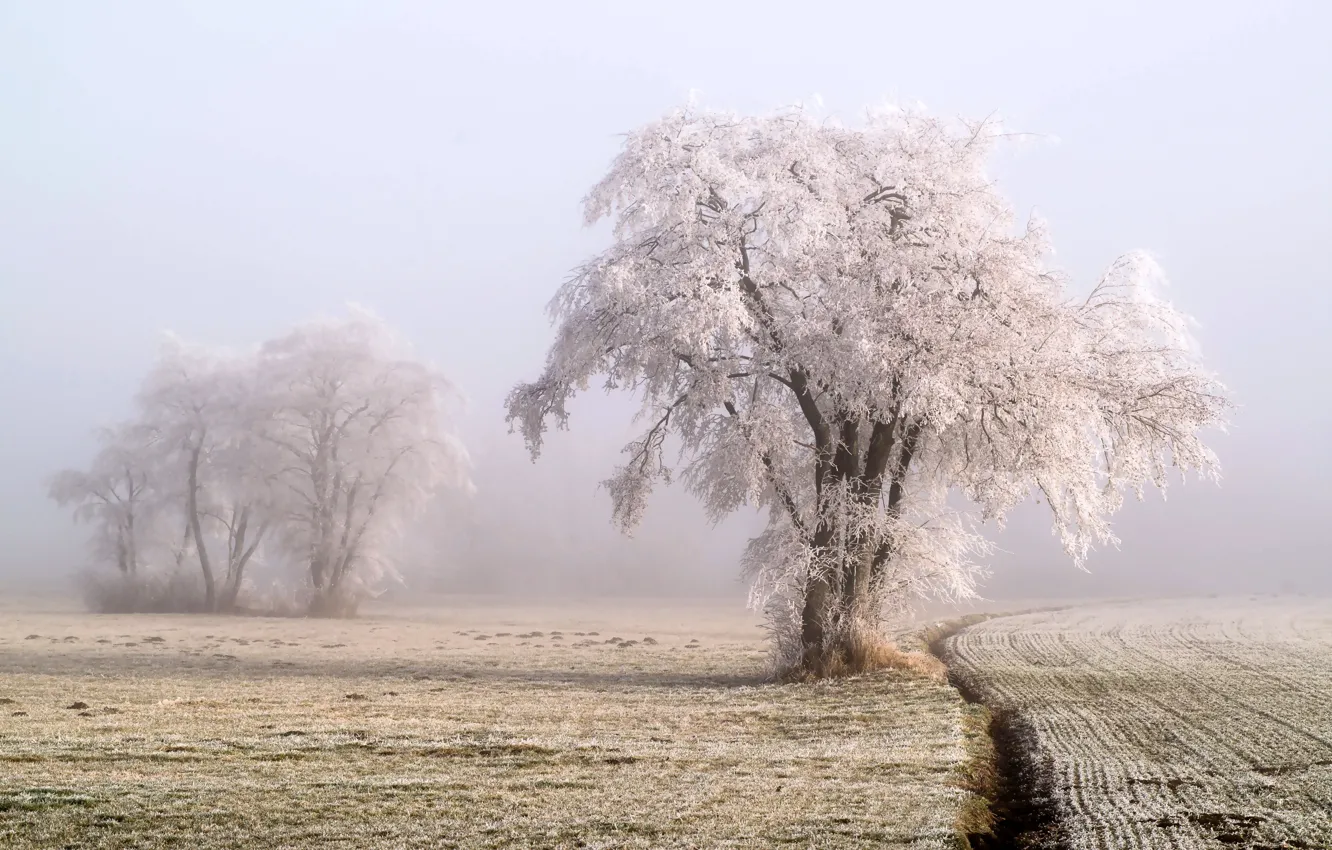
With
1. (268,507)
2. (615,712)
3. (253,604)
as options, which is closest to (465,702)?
(615,712)

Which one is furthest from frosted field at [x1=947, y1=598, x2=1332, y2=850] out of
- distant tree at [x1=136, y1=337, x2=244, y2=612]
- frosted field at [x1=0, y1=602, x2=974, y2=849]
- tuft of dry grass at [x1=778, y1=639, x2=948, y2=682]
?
distant tree at [x1=136, y1=337, x2=244, y2=612]

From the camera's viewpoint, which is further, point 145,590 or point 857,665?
Answer: point 145,590

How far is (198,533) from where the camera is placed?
56.8 meters

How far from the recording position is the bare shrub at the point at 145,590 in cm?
5872

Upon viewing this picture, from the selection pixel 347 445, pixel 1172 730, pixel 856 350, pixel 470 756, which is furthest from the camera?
pixel 347 445

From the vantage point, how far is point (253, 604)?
59375 mm

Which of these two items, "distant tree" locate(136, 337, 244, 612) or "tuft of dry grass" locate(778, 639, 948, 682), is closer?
"tuft of dry grass" locate(778, 639, 948, 682)

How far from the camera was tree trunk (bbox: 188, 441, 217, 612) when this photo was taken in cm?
5634

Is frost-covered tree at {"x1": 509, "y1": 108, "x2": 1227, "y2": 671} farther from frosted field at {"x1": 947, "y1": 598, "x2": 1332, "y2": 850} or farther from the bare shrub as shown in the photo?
the bare shrub

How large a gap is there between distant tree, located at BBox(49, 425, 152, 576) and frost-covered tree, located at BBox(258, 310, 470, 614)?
9635mm

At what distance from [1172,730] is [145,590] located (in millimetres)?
57149

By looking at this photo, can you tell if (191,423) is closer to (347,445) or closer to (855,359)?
(347,445)

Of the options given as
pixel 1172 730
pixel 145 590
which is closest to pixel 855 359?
pixel 1172 730

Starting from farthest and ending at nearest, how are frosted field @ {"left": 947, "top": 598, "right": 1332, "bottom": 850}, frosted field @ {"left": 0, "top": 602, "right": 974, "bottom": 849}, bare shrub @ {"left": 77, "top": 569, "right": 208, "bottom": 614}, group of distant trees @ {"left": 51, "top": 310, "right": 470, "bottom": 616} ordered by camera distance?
bare shrub @ {"left": 77, "top": 569, "right": 208, "bottom": 614}
group of distant trees @ {"left": 51, "top": 310, "right": 470, "bottom": 616}
frosted field @ {"left": 947, "top": 598, "right": 1332, "bottom": 850}
frosted field @ {"left": 0, "top": 602, "right": 974, "bottom": 849}
